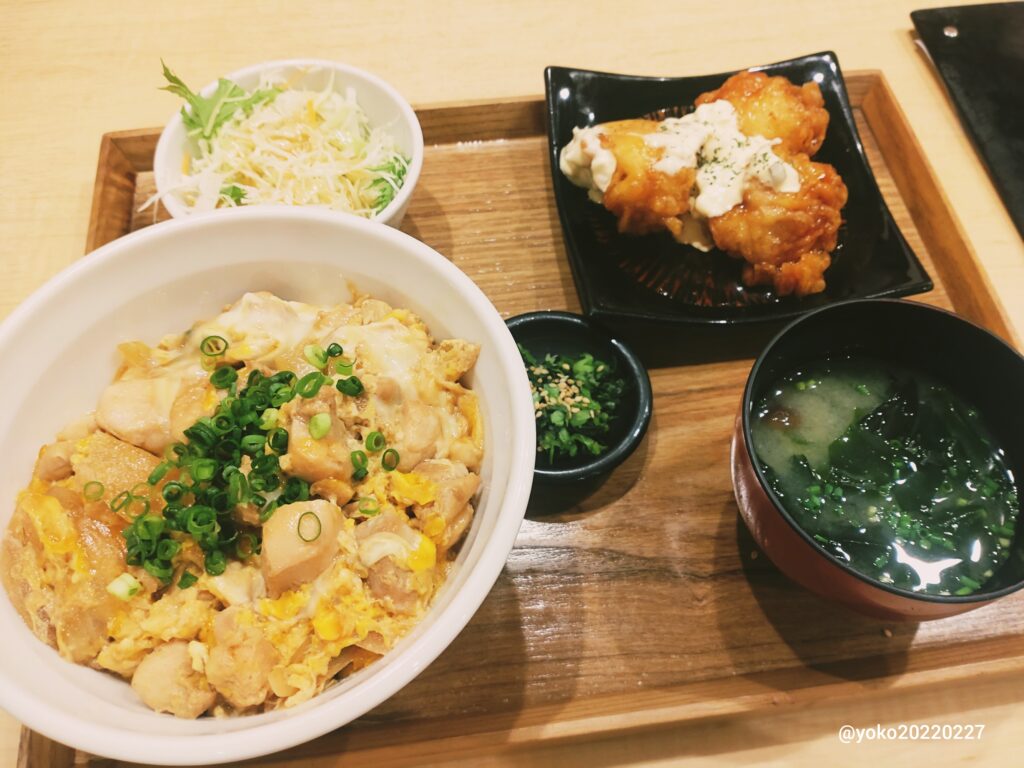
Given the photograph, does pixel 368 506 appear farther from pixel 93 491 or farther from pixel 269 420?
pixel 93 491

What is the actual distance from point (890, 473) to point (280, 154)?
6.56ft

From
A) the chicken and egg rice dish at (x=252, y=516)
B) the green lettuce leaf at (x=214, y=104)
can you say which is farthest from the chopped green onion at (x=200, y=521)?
the green lettuce leaf at (x=214, y=104)

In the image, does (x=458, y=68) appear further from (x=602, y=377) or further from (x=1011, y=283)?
(x=1011, y=283)

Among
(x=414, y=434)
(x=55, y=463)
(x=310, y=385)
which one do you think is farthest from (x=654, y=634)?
(x=55, y=463)

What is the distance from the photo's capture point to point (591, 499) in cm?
182

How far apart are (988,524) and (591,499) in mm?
894

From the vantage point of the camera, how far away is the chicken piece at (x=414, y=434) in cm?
137

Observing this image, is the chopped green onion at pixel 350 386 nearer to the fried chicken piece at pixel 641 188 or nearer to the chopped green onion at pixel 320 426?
the chopped green onion at pixel 320 426

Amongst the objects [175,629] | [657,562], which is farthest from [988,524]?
[175,629]

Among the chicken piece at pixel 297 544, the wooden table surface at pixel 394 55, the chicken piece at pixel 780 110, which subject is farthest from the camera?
the wooden table surface at pixel 394 55

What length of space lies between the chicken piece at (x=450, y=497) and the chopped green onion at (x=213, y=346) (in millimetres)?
502

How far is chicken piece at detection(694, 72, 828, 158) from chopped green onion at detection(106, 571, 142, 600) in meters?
2.16

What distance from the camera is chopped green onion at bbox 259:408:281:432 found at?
133 centimetres

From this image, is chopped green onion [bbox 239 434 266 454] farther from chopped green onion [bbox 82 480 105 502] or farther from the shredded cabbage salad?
the shredded cabbage salad
